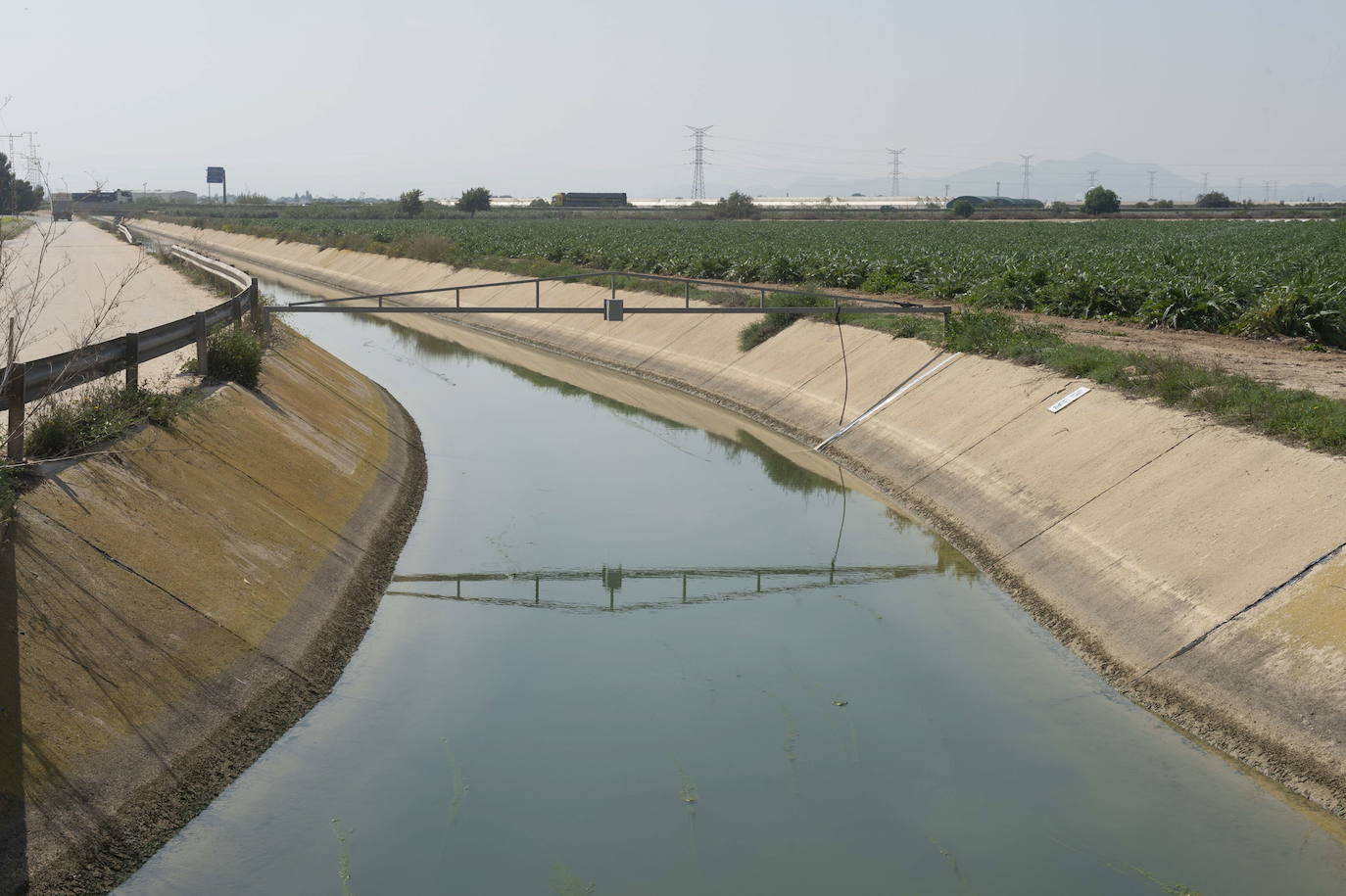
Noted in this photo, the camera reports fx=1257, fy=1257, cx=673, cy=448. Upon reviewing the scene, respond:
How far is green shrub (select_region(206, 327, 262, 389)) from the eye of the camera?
20.3 m

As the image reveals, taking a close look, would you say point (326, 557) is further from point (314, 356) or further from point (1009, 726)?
point (314, 356)

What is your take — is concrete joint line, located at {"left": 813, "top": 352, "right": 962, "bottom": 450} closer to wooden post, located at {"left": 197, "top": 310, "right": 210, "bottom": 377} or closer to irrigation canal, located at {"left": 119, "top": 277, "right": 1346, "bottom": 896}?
irrigation canal, located at {"left": 119, "top": 277, "right": 1346, "bottom": 896}

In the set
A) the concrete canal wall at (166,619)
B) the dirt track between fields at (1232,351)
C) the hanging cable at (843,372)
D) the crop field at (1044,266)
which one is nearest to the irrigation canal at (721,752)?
the concrete canal wall at (166,619)

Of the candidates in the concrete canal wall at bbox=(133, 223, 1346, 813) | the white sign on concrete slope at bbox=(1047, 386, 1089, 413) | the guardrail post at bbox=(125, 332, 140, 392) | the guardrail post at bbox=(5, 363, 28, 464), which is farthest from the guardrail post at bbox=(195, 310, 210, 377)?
the white sign on concrete slope at bbox=(1047, 386, 1089, 413)

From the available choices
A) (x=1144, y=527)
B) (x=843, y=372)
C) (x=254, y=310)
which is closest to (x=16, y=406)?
(x=1144, y=527)

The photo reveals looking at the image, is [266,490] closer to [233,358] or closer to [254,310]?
[233,358]

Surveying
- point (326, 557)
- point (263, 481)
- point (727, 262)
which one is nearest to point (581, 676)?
point (326, 557)

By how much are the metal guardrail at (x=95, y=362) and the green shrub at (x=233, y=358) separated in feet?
0.92

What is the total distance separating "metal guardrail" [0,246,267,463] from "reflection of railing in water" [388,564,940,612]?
4615mm

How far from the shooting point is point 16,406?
1184 centimetres

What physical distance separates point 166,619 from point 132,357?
4.91 metres

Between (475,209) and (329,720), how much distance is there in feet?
519

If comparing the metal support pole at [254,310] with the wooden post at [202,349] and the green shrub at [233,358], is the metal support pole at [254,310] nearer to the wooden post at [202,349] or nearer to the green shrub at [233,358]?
the green shrub at [233,358]

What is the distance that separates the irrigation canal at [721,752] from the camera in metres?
10.1
